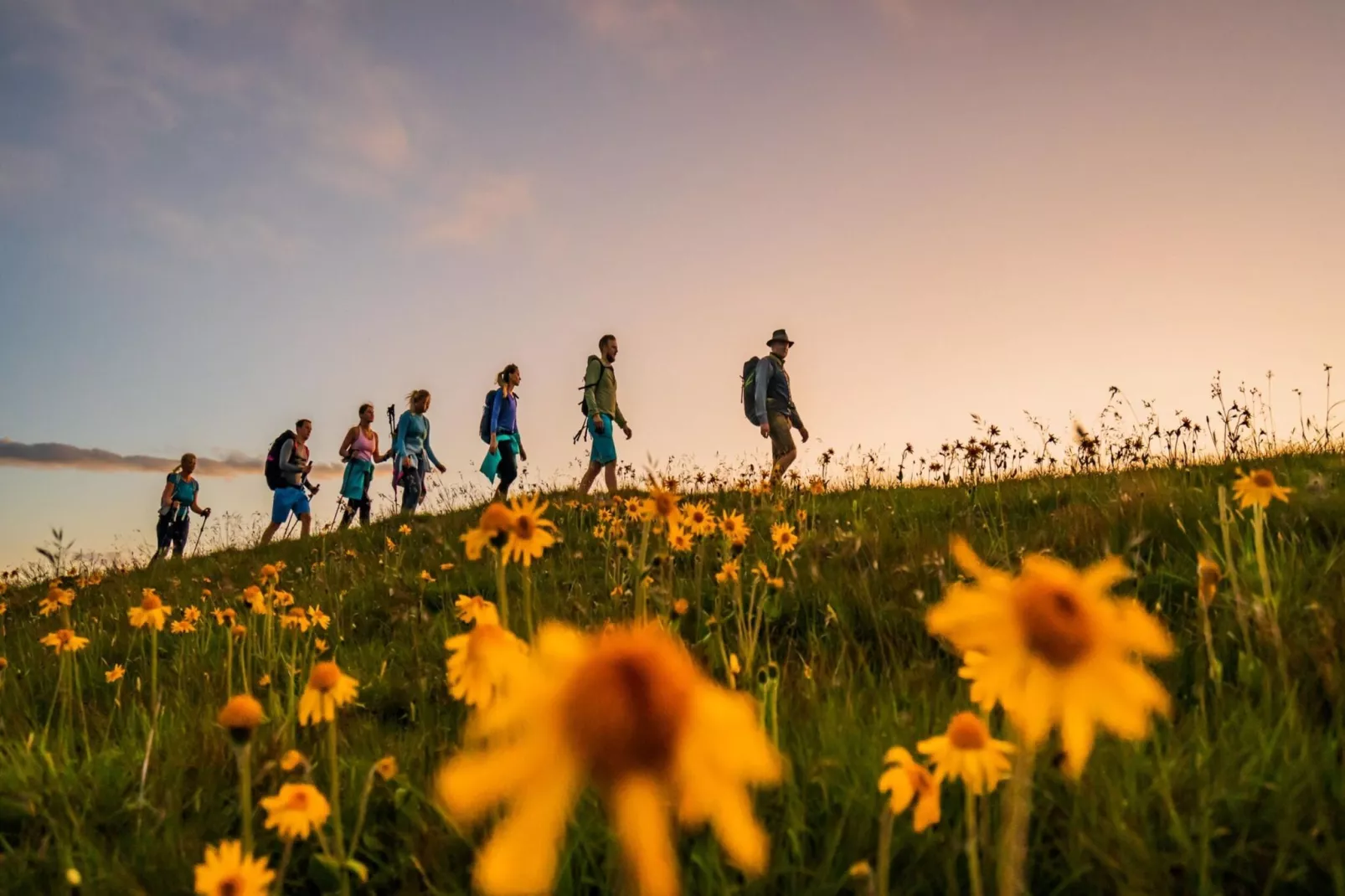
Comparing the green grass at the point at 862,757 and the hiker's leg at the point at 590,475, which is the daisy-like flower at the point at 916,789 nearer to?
the green grass at the point at 862,757

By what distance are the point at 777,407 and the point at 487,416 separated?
17.5ft

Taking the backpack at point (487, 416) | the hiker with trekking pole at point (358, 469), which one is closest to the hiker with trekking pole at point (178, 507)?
the hiker with trekking pole at point (358, 469)

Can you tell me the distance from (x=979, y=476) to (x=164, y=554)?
49.4 ft

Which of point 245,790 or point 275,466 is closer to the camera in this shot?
point 245,790

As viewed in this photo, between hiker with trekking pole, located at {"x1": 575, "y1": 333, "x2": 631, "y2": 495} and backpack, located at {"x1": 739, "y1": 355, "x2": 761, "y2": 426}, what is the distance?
2271 millimetres

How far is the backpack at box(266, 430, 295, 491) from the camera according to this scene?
1425cm

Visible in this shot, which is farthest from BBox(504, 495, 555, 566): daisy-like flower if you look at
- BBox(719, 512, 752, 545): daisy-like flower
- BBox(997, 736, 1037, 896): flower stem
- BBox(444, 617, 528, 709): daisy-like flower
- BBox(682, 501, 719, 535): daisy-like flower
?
BBox(682, 501, 719, 535): daisy-like flower

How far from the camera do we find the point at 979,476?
851 centimetres

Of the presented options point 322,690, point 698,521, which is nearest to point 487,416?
point 698,521

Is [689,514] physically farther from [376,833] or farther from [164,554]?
[164,554]

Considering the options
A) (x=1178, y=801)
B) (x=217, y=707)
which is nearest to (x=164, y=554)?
(x=217, y=707)

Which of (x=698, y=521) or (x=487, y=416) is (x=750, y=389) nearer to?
(x=487, y=416)

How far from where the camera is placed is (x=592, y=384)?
47.3ft

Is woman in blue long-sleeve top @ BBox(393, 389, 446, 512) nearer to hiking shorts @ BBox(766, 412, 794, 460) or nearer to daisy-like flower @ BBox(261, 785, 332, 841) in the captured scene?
hiking shorts @ BBox(766, 412, 794, 460)
